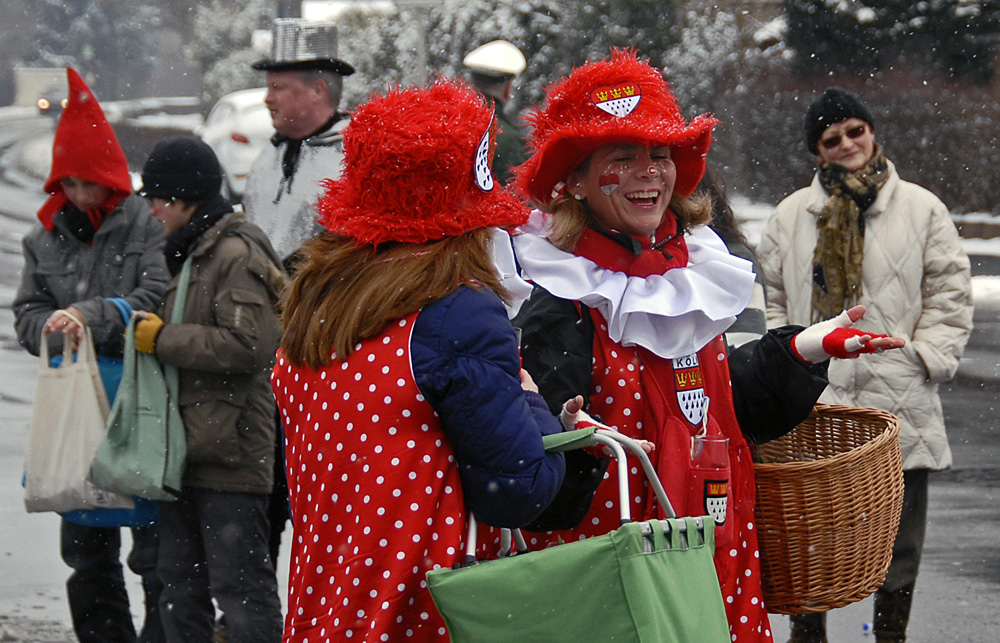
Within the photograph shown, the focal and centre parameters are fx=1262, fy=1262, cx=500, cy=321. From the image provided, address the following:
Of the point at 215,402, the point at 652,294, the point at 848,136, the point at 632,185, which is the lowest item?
the point at 215,402

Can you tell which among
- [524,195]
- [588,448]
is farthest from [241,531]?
[588,448]

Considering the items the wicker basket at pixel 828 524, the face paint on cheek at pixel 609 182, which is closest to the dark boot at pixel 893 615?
the wicker basket at pixel 828 524

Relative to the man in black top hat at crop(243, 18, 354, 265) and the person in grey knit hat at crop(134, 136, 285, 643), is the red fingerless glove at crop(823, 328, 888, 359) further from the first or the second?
the man in black top hat at crop(243, 18, 354, 265)

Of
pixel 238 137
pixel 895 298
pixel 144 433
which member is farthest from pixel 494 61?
pixel 238 137

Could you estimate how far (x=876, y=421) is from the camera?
3.26 m

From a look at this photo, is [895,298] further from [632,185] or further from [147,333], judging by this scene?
[147,333]

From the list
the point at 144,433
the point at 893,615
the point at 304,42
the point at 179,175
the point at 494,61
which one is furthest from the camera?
the point at 494,61

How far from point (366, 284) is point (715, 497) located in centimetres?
91

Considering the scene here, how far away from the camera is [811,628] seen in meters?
4.71

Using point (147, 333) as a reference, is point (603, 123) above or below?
above

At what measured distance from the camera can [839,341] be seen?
2.87 meters

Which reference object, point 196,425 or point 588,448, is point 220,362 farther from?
point 588,448

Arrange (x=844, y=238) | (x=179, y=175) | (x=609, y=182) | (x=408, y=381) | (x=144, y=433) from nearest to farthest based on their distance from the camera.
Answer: (x=408, y=381)
(x=609, y=182)
(x=144, y=433)
(x=179, y=175)
(x=844, y=238)

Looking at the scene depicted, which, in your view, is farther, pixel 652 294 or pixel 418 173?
pixel 652 294
